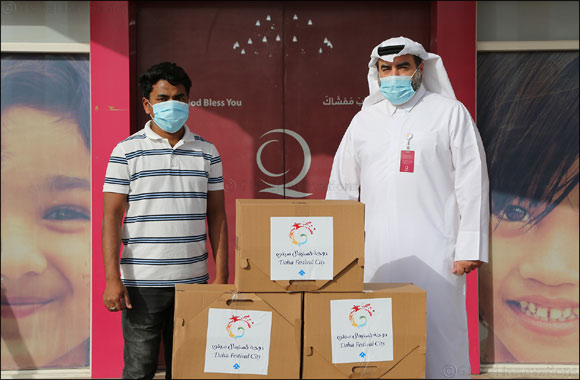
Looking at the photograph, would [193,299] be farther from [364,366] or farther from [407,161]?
[407,161]

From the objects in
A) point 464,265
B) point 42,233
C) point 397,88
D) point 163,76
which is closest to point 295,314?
point 464,265

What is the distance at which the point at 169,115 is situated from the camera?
2.73 meters

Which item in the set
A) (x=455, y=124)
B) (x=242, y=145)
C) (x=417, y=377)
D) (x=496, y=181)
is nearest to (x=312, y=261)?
(x=417, y=377)

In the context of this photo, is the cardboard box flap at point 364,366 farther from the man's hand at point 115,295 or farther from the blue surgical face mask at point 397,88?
the blue surgical face mask at point 397,88

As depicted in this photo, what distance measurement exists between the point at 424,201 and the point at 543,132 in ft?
7.02

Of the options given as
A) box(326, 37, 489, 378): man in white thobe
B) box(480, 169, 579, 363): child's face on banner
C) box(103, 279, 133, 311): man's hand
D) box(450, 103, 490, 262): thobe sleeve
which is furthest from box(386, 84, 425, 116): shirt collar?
box(480, 169, 579, 363): child's face on banner

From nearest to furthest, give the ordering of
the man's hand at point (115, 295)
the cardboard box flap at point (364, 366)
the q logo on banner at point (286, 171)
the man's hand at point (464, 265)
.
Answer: the cardboard box flap at point (364, 366) < the man's hand at point (115, 295) < the man's hand at point (464, 265) < the q logo on banner at point (286, 171)

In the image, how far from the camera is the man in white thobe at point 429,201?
8.90ft

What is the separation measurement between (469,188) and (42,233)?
318 cm

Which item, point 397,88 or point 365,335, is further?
point 397,88

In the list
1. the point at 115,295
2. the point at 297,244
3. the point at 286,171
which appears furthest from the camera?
the point at 286,171

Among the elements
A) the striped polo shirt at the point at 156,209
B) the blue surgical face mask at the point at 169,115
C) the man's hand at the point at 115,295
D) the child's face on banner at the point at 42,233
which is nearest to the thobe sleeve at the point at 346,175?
the striped polo shirt at the point at 156,209

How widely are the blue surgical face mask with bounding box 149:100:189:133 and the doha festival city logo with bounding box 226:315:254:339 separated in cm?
105

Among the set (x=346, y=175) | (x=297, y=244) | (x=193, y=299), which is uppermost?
(x=346, y=175)
